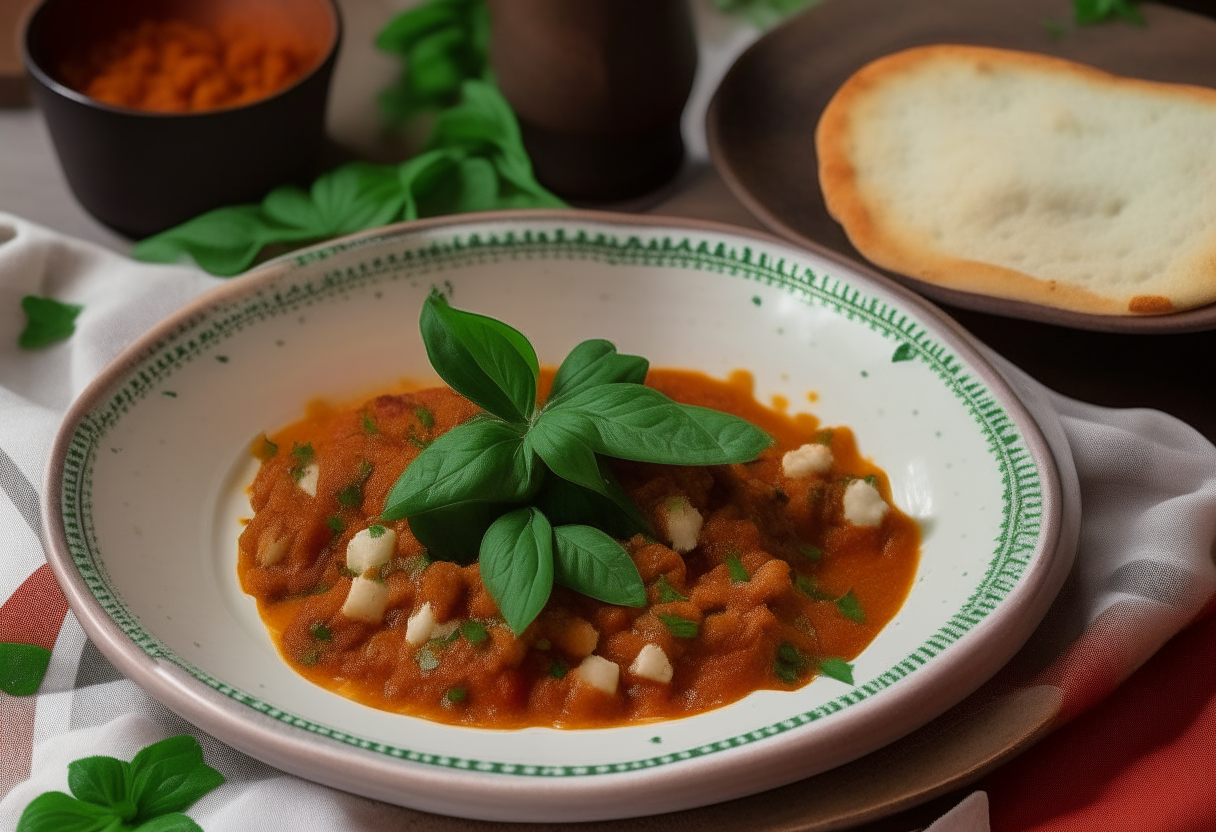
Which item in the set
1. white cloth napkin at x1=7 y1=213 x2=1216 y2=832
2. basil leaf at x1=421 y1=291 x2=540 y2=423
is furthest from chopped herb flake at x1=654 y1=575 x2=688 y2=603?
white cloth napkin at x1=7 y1=213 x2=1216 y2=832

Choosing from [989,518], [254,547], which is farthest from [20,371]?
[989,518]

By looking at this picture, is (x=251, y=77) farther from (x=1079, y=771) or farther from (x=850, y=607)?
(x=1079, y=771)

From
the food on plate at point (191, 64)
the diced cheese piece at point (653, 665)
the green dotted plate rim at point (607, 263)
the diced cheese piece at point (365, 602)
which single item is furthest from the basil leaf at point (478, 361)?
the food on plate at point (191, 64)

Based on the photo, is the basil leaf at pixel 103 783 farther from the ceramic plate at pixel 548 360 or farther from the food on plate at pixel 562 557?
the food on plate at pixel 562 557

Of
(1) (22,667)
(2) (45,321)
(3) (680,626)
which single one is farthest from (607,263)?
(1) (22,667)

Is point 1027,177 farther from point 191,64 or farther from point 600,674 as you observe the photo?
point 191,64
